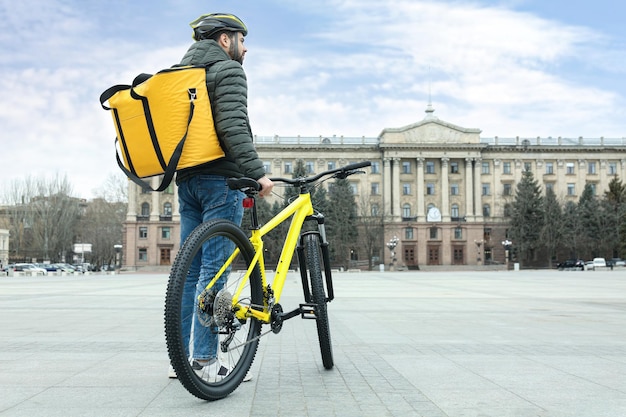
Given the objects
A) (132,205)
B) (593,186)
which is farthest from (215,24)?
(593,186)

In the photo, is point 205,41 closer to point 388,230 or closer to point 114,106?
point 114,106

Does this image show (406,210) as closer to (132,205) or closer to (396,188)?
(396,188)

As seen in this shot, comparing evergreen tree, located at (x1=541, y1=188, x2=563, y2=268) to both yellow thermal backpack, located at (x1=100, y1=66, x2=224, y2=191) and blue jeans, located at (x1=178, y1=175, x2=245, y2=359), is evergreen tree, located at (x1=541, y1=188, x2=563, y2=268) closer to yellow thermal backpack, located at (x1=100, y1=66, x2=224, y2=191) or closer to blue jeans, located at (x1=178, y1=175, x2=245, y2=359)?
blue jeans, located at (x1=178, y1=175, x2=245, y2=359)

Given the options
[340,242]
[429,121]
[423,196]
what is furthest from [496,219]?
[340,242]

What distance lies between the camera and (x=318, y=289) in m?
4.50

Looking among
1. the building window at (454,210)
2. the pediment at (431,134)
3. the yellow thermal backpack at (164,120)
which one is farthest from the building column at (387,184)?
the yellow thermal backpack at (164,120)

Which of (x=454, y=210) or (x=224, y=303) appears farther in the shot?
(x=454, y=210)

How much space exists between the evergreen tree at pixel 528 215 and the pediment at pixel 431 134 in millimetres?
10217

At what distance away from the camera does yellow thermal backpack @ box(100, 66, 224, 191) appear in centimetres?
364

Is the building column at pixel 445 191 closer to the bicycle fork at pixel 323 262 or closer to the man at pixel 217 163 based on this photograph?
the bicycle fork at pixel 323 262

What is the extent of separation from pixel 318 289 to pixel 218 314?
1061mm

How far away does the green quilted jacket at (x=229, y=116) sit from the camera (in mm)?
3842

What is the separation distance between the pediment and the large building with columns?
0.44 ft

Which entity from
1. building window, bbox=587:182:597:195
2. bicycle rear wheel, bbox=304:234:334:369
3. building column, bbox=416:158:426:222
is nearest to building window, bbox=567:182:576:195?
building window, bbox=587:182:597:195
